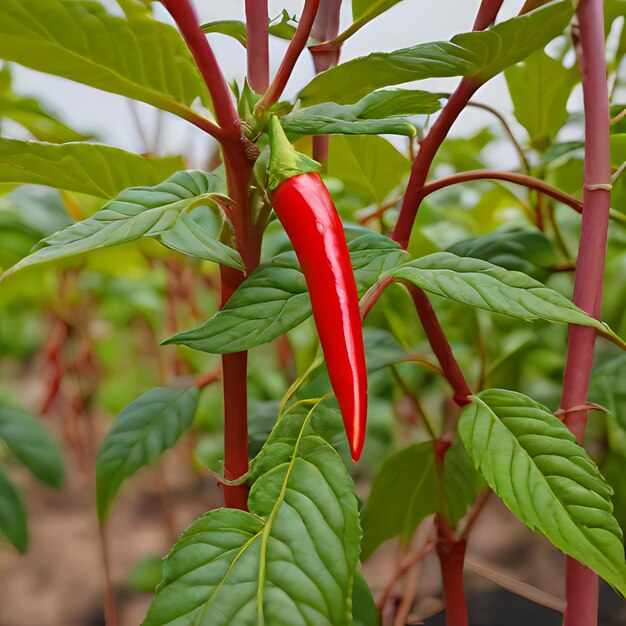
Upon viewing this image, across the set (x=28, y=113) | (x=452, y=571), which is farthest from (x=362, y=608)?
(x=28, y=113)

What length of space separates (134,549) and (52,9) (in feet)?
2.82

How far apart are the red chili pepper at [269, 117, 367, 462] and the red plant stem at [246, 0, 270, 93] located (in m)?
0.09

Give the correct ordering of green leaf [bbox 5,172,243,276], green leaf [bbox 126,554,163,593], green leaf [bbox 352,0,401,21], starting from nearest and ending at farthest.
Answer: green leaf [bbox 5,172,243,276]
green leaf [bbox 352,0,401,21]
green leaf [bbox 126,554,163,593]

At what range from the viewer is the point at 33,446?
545mm

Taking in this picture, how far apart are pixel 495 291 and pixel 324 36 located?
238 mm

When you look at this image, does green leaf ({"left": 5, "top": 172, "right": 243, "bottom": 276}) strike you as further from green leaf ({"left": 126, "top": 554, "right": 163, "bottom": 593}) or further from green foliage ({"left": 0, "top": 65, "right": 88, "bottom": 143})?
green leaf ({"left": 126, "top": 554, "right": 163, "bottom": 593})

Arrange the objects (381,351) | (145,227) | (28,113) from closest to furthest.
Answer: (145,227) < (381,351) < (28,113)

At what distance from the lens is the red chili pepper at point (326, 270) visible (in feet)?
0.82

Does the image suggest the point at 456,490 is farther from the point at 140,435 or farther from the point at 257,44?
the point at 257,44

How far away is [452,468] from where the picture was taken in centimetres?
49

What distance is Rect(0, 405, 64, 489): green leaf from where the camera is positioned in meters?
0.53

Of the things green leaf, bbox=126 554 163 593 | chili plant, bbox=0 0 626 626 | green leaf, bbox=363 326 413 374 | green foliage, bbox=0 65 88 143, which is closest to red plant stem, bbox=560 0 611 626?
chili plant, bbox=0 0 626 626

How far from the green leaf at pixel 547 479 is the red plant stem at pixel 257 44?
7.9 inches

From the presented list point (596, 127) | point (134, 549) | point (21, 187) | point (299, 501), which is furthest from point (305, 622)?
point (134, 549)
